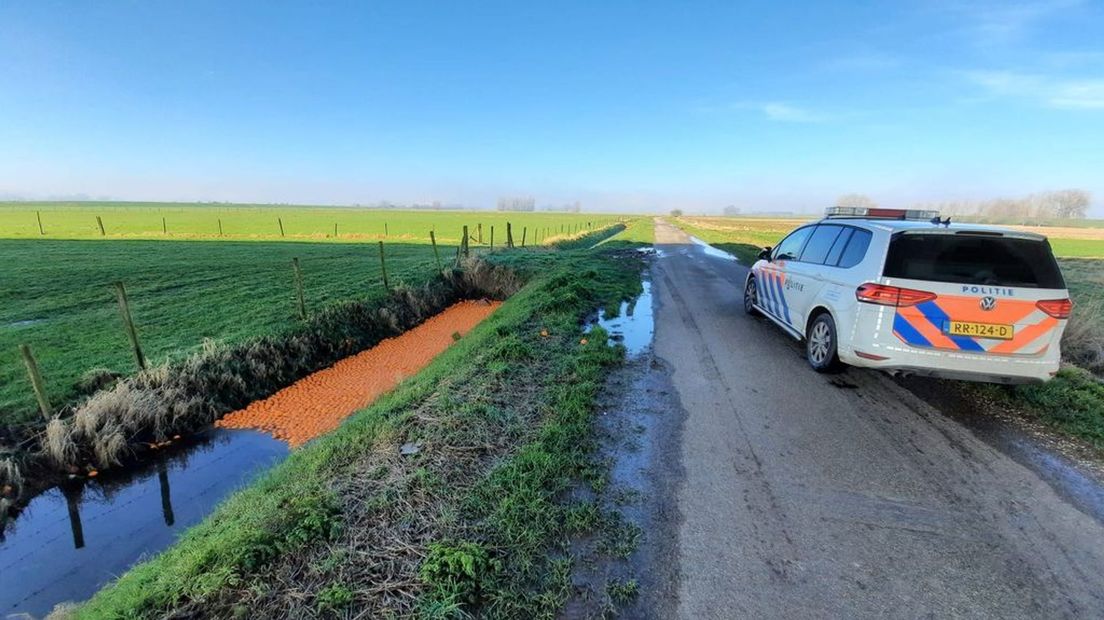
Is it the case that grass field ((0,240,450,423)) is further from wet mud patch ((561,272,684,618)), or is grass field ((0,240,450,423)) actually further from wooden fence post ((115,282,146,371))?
wet mud patch ((561,272,684,618))

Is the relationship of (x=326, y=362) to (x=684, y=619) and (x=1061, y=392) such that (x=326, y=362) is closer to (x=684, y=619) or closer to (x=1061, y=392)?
(x=684, y=619)

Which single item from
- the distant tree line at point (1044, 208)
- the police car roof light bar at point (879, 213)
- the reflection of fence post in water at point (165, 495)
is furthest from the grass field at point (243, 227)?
the distant tree line at point (1044, 208)

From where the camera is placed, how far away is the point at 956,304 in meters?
4.59

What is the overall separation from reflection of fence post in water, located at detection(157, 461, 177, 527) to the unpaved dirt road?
5689 millimetres

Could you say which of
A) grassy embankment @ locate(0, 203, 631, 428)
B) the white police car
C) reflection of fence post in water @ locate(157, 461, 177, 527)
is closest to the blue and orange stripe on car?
the white police car

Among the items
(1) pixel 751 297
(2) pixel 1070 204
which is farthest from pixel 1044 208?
(1) pixel 751 297

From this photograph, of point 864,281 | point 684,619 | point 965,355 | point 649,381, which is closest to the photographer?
point 684,619

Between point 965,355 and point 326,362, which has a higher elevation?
point 965,355

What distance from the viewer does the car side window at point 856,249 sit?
536cm

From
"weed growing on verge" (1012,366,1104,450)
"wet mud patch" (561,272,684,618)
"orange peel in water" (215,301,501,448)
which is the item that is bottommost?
"orange peel in water" (215,301,501,448)

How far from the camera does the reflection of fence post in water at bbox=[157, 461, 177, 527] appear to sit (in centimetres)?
543

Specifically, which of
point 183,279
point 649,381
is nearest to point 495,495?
point 649,381

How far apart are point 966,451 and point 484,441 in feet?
13.7

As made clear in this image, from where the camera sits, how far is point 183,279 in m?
15.5
